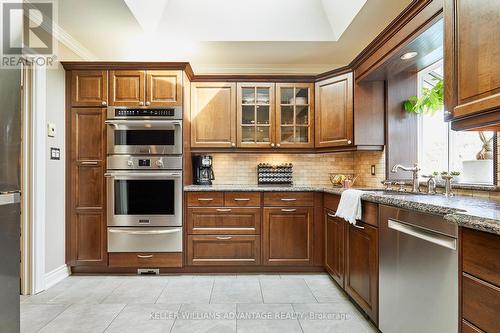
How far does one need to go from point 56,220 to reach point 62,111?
1.14m

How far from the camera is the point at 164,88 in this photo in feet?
10.2

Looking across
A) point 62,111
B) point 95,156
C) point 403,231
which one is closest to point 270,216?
point 403,231

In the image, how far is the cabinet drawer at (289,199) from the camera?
3104mm

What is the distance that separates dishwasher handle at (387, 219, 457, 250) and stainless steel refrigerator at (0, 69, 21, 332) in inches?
78.4

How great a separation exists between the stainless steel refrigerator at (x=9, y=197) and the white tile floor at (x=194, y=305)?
32.6 inches

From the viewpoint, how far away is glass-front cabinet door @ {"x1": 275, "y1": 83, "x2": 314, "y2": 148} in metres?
3.49

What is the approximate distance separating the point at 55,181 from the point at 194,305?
6.21 ft

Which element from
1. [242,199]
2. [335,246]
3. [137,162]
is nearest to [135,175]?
[137,162]

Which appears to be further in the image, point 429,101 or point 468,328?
point 429,101

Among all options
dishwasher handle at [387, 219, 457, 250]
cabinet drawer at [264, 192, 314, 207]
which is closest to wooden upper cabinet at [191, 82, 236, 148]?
cabinet drawer at [264, 192, 314, 207]

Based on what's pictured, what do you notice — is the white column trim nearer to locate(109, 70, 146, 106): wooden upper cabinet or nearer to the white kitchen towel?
locate(109, 70, 146, 106): wooden upper cabinet

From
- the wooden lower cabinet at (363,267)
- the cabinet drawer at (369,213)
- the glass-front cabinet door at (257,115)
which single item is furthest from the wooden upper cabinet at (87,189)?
the cabinet drawer at (369,213)

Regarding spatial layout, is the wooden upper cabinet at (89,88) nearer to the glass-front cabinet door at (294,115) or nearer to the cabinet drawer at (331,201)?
the glass-front cabinet door at (294,115)

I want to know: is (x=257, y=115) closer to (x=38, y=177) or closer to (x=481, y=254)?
(x=38, y=177)
